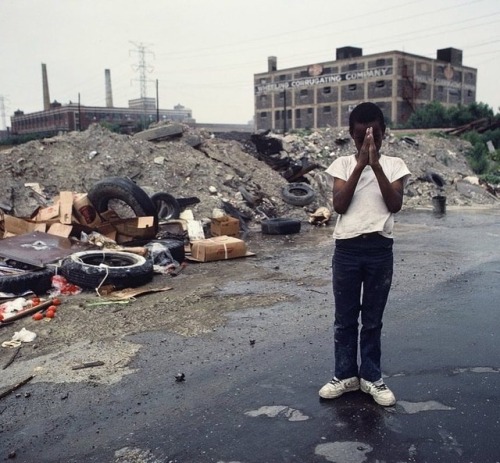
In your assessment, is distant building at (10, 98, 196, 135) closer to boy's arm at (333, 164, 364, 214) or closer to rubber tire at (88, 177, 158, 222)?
rubber tire at (88, 177, 158, 222)

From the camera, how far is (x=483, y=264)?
8.47 metres

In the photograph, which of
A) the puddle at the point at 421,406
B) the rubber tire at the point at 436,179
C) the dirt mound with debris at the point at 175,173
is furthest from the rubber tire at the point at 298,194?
the puddle at the point at 421,406

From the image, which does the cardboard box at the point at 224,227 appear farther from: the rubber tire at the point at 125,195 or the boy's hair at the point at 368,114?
the boy's hair at the point at 368,114

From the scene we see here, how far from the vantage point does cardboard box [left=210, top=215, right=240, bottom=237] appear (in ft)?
37.1

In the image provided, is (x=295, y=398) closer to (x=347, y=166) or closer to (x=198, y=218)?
(x=347, y=166)

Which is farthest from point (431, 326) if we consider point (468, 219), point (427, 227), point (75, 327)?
point (468, 219)

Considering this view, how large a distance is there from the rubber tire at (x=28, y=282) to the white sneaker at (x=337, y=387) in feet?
15.6

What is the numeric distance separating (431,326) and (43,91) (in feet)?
270

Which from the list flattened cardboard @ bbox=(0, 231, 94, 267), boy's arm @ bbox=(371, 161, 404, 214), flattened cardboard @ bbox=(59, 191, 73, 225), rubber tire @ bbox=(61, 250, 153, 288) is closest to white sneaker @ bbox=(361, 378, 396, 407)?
boy's arm @ bbox=(371, 161, 404, 214)

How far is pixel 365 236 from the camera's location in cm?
337

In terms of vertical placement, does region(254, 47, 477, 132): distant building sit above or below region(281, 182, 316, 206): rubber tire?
above

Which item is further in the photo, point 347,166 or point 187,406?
point 187,406

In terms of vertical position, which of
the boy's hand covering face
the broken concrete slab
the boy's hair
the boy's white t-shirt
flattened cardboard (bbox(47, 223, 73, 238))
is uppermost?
the broken concrete slab

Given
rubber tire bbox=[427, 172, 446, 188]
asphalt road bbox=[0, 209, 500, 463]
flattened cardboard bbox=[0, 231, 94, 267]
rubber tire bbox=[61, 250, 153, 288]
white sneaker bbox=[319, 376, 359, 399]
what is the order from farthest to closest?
rubber tire bbox=[427, 172, 446, 188] → flattened cardboard bbox=[0, 231, 94, 267] → rubber tire bbox=[61, 250, 153, 288] → white sneaker bbox=[319, 376, 359, 399] → asphalt road bbox=[0, 209, 500, 463]
